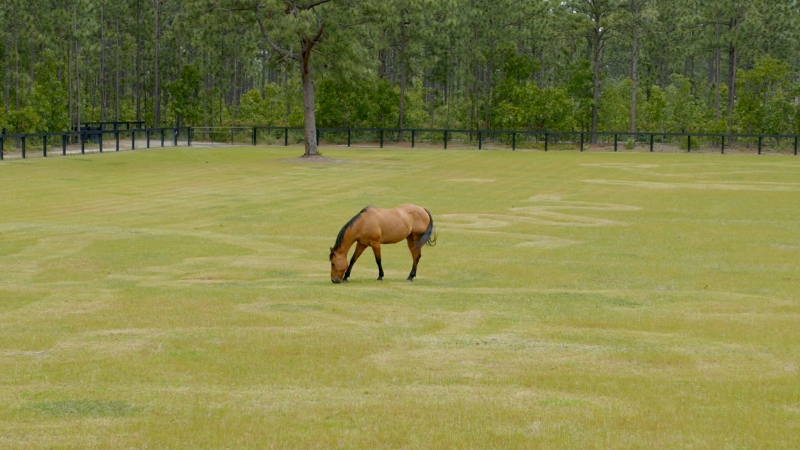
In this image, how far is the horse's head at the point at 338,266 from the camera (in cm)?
1670

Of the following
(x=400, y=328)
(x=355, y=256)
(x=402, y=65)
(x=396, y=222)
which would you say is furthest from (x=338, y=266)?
(x=402, y=65)

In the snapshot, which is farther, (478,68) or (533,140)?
(478,68)

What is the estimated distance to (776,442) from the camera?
7938 mm

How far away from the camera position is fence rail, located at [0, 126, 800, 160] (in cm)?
5747

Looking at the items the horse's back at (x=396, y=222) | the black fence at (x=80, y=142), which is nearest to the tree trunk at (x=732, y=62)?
the black fence at (x=80, y=142)

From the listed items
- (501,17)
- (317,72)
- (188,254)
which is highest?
(501,17)

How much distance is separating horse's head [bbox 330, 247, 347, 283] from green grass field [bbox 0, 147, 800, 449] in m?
0.36

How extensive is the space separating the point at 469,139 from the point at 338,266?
46.8m

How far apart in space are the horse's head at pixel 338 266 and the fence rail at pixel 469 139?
39744mm

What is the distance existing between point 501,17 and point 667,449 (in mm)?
62064

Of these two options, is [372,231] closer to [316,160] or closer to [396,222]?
[396,222]

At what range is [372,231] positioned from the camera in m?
16.6

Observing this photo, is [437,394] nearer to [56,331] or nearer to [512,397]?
[512,397]

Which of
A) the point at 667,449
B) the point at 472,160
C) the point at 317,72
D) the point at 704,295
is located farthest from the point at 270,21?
the point at 667,449
